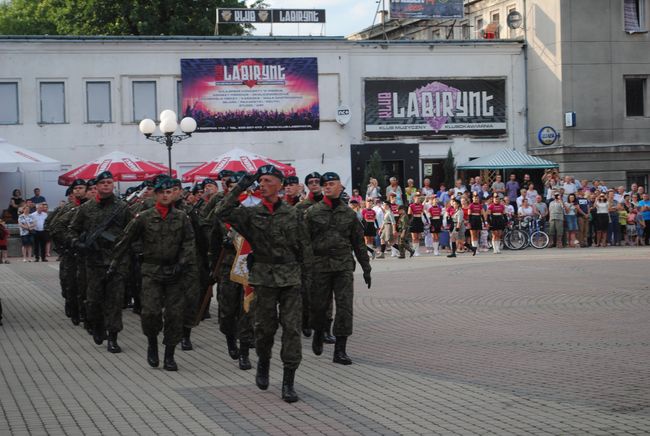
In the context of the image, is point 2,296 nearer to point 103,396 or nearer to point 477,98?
point 103,396

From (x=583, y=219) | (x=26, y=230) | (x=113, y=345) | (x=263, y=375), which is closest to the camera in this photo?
(x=263, y=375)

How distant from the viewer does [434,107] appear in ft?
144

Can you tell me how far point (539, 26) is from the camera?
44.1 metres

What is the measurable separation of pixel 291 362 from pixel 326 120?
33.4m

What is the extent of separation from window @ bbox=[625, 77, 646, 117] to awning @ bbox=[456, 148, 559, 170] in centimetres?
434

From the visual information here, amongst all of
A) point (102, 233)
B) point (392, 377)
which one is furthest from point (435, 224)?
point (392, 377)

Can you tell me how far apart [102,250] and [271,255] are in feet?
14.1

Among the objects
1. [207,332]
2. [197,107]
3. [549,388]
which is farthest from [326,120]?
[549,388]

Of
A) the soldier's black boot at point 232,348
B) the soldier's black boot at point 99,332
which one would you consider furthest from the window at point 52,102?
the soldier's black boot at point 232,348

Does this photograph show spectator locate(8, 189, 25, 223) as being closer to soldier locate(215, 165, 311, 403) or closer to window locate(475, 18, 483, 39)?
soldier locate(215, 165, 311, 403)

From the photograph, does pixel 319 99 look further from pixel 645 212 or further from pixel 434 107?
pixel 645 212

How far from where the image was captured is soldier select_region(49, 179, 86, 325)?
15.8 metres

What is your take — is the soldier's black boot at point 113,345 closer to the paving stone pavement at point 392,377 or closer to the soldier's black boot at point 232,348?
the paving stone pavement at point 392,377

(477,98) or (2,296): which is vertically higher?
(477,98)
